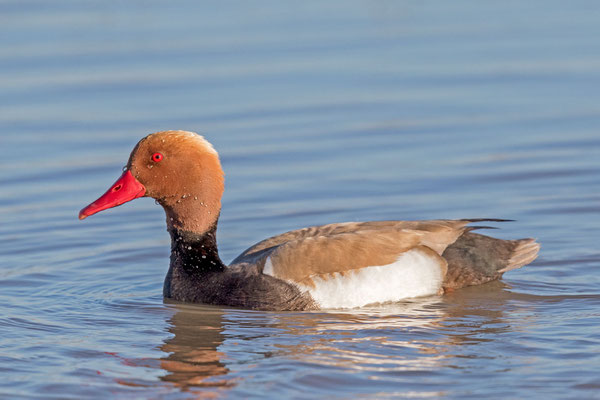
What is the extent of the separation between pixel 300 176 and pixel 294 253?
3.26 metres

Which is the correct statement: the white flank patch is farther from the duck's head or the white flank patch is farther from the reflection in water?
the duck's head

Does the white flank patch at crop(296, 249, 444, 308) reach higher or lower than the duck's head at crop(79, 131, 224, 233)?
lower

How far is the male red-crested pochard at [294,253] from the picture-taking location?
29.9 feet

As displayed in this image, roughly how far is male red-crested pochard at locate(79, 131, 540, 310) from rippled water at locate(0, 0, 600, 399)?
17cm

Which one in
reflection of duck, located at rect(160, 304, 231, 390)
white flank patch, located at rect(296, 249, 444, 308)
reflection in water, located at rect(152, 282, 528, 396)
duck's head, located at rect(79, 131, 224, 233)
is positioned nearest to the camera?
reflection in water, located at rect(152, 282, 528, 396)

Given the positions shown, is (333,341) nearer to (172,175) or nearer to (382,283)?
(382,283)

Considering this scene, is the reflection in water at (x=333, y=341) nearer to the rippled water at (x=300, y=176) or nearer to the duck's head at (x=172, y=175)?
the rippled water at (x=300, y=176)

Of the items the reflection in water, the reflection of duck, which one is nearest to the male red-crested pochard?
the reflection in water

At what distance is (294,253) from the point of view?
9.13 m

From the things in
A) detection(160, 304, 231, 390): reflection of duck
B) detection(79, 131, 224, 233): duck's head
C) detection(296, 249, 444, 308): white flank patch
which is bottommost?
detection(160, 304, 231, 390): reflection of duck

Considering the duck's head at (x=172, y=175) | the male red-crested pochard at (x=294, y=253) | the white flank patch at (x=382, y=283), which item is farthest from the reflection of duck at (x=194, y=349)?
the duck's head at (x=172, y=175)

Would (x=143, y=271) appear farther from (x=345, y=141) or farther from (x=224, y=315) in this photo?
(x=345, y=141)

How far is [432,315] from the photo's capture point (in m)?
8.87

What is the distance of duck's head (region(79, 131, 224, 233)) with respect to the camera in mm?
9391
